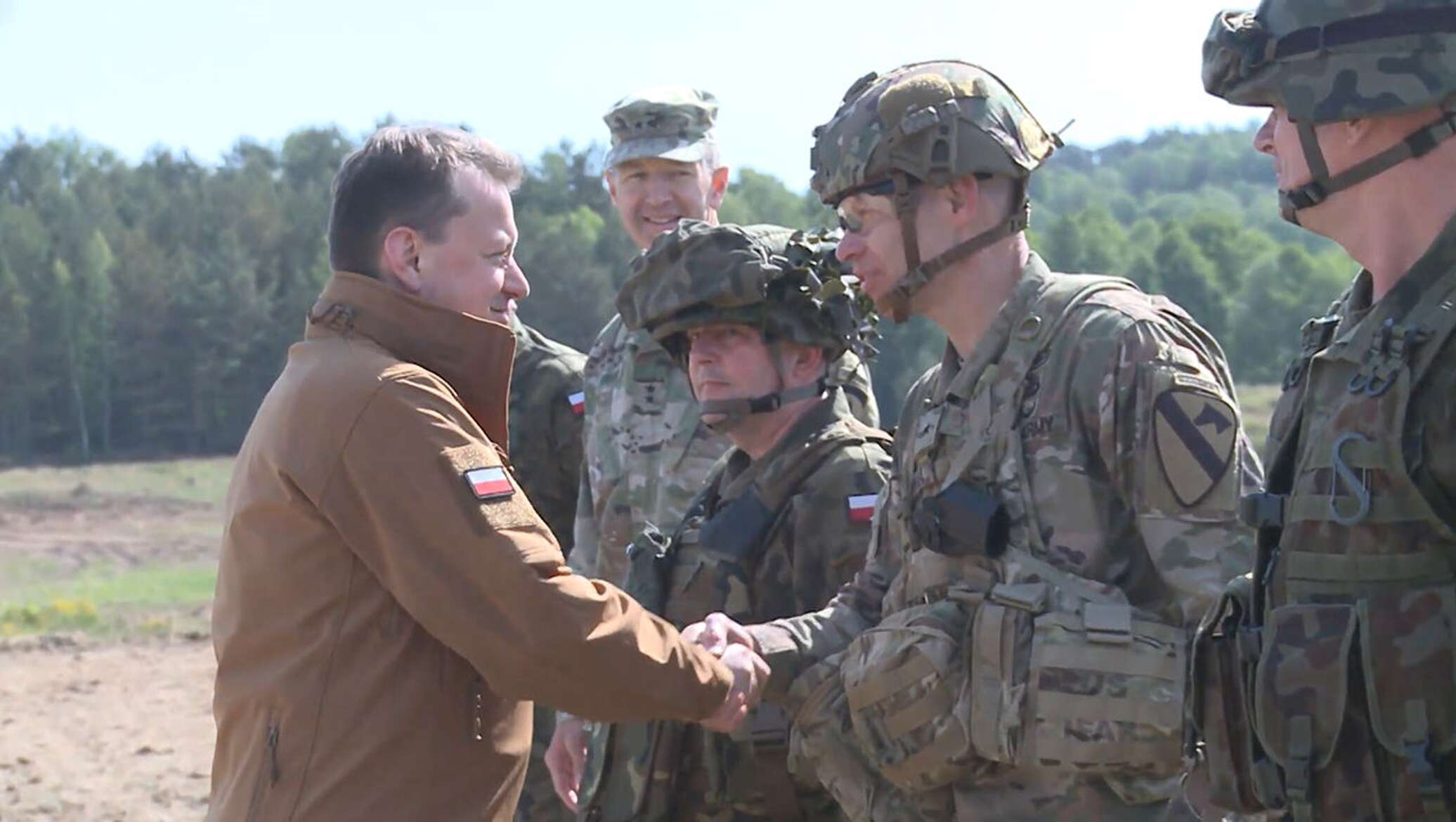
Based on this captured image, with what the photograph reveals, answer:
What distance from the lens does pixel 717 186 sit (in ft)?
23.5

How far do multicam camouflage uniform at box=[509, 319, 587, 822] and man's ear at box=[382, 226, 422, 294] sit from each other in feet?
10.1

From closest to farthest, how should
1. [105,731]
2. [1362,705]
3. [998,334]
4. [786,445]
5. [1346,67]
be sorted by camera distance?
[1362,705] → [1346,67] → [998,334] → [786,445] → [105,731]

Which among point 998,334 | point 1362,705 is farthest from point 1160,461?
point 1362,705

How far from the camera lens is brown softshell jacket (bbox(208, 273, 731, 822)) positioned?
3.68 metres

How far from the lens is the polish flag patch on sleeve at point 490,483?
373 centimetres

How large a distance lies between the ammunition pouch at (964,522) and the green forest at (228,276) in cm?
4106

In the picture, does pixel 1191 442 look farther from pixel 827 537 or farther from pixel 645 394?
pixel 645 394

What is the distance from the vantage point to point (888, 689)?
4.18 metres

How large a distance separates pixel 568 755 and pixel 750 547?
975mm

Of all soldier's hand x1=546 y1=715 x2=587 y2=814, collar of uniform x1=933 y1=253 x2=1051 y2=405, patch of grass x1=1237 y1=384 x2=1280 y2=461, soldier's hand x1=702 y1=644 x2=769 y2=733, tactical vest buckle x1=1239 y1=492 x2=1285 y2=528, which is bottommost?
patch of grass x1=1237 y1=384 x2=1280 y2=461

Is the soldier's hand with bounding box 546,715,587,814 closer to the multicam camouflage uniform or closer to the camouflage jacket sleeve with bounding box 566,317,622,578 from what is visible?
the camouflage jacket sleeve with bounding box 566,317,622,578

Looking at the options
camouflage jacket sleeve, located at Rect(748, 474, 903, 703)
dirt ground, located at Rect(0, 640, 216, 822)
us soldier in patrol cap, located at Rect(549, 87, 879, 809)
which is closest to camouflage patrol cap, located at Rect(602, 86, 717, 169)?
us soldier in patrol cap, located at Rect(549, 87, 879, 809)

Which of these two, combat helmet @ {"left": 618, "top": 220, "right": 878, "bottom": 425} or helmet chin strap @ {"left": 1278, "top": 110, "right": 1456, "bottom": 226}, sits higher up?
helmet chin strap @ {"left": 1278, "top": 110, "right": 1456, "bottom": 226}

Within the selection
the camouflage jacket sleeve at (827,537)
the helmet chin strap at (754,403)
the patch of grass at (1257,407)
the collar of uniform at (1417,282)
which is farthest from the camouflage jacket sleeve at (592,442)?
the patch of grass at (1257,407)
